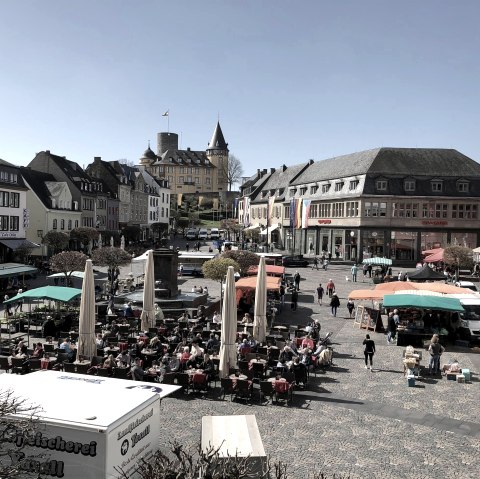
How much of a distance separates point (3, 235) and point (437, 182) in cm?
4398

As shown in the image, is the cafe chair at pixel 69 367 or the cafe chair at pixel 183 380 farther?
the cafe chair at pixel 69 367

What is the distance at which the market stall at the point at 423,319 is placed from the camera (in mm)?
21578

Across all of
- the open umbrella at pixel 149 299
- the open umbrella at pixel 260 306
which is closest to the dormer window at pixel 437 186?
the open umbrella at pixel 260 306

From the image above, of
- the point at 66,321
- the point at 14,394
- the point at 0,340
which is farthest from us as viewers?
the point at 66,321

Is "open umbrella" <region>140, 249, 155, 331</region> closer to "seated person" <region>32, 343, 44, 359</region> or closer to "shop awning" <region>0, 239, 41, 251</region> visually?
"seated person" <region>32, 343, 44, 359</region>

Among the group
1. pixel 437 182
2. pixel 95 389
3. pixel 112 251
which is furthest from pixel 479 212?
pixel 95 389

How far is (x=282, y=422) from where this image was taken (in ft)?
43.3

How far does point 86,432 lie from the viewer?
300 inches

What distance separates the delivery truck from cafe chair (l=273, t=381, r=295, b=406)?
20.7 feet

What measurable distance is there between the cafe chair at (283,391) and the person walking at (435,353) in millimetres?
5454

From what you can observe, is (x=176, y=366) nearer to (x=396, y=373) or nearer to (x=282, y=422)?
(x=282, y=422)

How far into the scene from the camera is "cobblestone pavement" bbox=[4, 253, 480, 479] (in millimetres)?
10875

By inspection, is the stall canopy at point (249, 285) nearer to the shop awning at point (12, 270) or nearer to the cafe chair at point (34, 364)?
the cafe chair at point (34, 364)

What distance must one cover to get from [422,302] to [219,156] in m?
130
